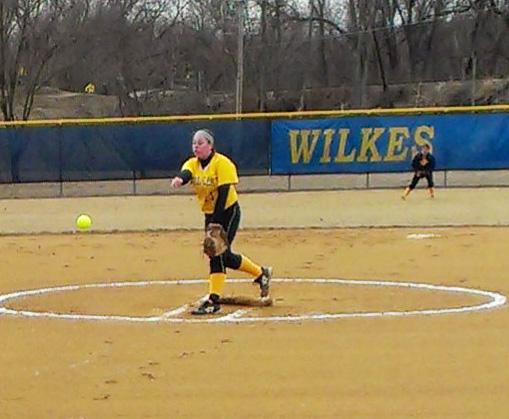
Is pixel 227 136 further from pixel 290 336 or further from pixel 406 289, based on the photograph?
pixel 290 336

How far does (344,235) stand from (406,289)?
21.3ft

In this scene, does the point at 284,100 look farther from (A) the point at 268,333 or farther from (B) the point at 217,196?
(A) the point at 268,333

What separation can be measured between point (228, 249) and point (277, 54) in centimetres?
5980

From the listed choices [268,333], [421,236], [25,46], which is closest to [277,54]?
[25,46]

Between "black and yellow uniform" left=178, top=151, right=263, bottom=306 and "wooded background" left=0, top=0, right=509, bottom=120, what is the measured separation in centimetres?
4726

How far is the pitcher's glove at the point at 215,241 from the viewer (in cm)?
1060

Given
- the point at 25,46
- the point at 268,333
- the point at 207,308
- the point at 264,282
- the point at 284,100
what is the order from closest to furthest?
1. the point at 268,333
2. the point at 207,308
3. the point at 264,282
4. the point at 25,46
5. the point at 284,100

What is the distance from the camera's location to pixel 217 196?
10789 millimetres

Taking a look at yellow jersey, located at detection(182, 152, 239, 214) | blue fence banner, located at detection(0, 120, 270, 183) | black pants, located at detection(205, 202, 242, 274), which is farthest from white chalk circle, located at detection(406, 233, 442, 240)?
blue fence banner, located at detection(0, 120, 270, 183)

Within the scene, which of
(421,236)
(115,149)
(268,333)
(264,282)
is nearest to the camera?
(268,333)

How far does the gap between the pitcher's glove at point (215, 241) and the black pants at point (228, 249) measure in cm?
7

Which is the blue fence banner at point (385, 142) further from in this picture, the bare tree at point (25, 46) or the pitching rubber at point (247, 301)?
the bare tree at point (25, 46)

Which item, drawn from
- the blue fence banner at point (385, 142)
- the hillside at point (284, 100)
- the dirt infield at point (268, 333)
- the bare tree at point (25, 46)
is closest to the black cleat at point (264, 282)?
the dirt infield at point (268, 333)

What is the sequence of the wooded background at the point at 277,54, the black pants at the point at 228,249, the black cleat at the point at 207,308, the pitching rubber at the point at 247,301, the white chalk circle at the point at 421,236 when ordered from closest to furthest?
the black cleat at the point at 207,308 < the black pants at the point at 228,249 < the pitching rubber at the point at 247,301 < the white chalk circle at the point at 421,236 < the wooded background at the point at 277,54
